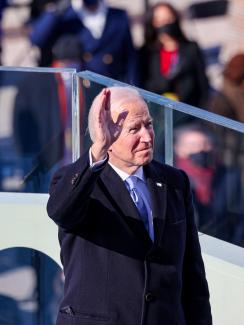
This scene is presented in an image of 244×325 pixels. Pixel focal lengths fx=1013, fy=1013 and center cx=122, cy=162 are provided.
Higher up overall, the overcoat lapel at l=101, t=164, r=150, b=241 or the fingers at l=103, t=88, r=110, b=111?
the fingers at l=103, t=88, r=110, b=111

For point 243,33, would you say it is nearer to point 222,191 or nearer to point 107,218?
point 222,191

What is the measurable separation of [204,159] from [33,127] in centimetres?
99

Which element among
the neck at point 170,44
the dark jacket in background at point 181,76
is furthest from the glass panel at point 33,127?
the neck at point 170,44

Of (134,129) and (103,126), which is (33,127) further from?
(103,126)

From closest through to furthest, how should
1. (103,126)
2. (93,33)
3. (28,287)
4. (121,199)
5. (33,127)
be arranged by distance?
(103,126)
(121,199)
(28,287)
(33,127)
(93,33)

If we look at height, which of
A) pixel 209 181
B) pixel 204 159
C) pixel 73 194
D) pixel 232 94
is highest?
pixel 73 194

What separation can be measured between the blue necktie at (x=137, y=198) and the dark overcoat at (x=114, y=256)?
0.12 ft

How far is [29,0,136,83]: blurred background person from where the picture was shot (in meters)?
7.91

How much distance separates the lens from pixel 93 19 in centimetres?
816

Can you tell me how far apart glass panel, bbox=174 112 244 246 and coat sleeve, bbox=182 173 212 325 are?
150cm

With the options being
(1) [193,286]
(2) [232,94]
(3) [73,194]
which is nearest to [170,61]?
(2) [232,94]

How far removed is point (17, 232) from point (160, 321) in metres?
1.73

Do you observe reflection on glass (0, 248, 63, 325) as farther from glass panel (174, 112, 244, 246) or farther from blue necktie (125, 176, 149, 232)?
blue necktie (125, 176, 149, 232)

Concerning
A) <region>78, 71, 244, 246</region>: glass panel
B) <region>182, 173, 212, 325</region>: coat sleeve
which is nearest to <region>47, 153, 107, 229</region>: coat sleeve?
<region>182, 173, 212, 325</region>: coat sleeve
